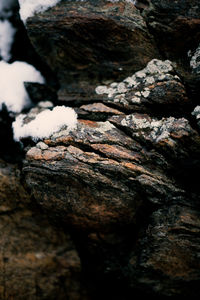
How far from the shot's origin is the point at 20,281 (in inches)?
138

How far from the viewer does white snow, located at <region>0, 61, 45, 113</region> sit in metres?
3.65

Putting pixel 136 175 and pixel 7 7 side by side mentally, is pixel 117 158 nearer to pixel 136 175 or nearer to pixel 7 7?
pixel 136 175

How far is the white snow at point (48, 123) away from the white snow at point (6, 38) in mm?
1451

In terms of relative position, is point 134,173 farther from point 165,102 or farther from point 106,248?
point 106,248

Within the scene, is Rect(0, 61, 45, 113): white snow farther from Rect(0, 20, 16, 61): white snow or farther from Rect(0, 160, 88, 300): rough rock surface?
Rect(0, 160, 88, 300): rough rock surface

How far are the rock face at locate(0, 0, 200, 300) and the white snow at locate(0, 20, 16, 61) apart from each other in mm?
731

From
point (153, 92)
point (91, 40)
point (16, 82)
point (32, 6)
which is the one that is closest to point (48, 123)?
point (16, 82)

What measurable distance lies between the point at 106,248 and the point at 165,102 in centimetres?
258

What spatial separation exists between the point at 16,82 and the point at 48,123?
116 cm

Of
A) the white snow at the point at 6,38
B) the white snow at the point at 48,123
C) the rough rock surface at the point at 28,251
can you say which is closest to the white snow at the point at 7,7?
the white snow at the point at 6,38

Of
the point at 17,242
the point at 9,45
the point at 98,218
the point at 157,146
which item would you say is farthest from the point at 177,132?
the point at 9,45

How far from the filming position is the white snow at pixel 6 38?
381 centimetres

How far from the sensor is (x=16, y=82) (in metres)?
3.72

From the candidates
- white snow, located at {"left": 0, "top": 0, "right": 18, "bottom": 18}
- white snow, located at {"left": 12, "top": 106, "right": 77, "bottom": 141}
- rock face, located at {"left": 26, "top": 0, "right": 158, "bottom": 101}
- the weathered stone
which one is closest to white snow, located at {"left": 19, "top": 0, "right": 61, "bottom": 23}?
rock face, located at {"left": 26, "top": 0, "right": 158, "bottom": 101}
